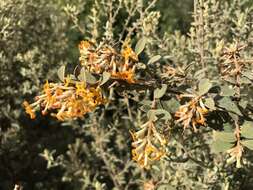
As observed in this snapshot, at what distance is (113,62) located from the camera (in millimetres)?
1110

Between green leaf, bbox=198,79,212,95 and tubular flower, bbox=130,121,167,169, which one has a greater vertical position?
green leaf, bbox=198,79,212,95

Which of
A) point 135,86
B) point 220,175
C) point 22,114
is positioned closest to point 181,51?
point 220,175

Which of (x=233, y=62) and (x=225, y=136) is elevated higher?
(x=233, y=62)

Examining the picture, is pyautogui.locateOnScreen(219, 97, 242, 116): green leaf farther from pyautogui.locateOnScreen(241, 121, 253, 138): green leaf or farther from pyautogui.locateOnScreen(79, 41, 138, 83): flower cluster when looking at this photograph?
pyautogui.locateOnScreen(79, 41, 138, 83): flower cluster

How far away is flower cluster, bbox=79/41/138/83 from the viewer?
3.59 feet

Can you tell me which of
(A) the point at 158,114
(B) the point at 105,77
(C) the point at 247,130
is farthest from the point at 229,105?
(B) the point at 105,77

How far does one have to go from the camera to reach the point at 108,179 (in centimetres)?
296

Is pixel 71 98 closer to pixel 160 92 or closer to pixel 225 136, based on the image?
pixel 160 92

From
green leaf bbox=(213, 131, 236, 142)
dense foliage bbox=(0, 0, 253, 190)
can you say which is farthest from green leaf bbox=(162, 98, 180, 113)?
green leaf bbox=(213, 131, 236, 142)

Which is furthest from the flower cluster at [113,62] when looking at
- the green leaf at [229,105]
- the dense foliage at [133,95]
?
the green leaf at [229,105]

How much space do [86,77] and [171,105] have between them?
A: 21 centimetres

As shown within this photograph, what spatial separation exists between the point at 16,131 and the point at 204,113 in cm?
174

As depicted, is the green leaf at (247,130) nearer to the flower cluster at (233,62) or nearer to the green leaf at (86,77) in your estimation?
the flower cluster at (233,62)

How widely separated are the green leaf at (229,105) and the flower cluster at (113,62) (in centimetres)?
21
